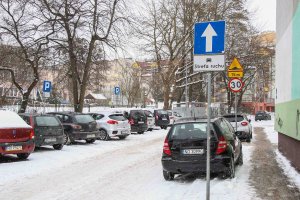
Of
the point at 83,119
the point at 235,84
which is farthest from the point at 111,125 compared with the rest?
the point at 235,84

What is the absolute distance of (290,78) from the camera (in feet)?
41.6

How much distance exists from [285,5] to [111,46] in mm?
17127

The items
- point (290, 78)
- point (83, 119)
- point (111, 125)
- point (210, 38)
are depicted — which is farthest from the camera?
point (111, 125)

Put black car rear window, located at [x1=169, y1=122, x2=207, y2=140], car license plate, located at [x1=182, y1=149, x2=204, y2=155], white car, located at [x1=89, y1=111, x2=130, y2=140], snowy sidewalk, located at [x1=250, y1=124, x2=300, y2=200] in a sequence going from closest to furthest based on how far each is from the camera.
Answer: snowy sidewalk, located at [x1=250, y1=124, x2=300, y2=200] → car license plate, located at [x1=182, y1=149, x2=204, y2=155] → black car rear window, located at [x1=169, y1=122, x2=207, y2=140] → white car, located at [x1=89, y1=111, x2=130, y2=140]

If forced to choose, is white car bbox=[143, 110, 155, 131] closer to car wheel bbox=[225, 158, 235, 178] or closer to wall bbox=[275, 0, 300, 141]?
wall bbox=[275, 0, 300, 141]

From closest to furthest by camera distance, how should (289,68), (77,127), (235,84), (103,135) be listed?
(289,68) < (235,84) < (77,127) < (103,135)

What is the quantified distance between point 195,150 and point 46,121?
28.0 feet

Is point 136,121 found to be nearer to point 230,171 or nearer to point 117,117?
point 117,117

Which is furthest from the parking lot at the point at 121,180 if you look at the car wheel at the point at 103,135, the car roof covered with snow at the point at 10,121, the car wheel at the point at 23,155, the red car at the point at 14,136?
the car wheel at the point at 103,135

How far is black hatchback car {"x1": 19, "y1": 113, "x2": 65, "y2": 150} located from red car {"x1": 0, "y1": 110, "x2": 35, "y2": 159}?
2.28 metres

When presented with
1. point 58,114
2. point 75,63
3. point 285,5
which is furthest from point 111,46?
point 285,5

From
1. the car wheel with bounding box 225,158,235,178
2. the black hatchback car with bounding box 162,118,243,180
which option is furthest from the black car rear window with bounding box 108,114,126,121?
the car wheel with bounding box 225,158,235,178

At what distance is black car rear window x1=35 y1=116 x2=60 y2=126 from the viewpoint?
16.9 metres

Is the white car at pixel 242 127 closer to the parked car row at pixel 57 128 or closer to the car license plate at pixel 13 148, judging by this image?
the parked car row at pixel 57 128
